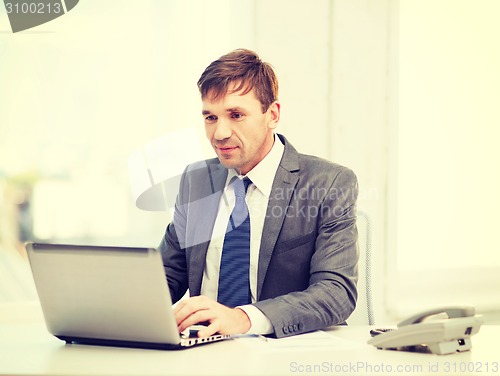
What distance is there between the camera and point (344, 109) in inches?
146

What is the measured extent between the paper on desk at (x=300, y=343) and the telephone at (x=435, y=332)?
8cm

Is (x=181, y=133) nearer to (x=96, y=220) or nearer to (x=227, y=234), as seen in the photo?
(x=96, y=220)

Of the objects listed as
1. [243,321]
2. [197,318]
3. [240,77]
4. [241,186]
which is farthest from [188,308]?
[240,77]

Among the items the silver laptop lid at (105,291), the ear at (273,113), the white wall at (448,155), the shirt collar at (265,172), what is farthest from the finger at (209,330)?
the white wall at (448,155)

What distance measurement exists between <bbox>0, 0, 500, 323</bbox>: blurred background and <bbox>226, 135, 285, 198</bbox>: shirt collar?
1.05 meters

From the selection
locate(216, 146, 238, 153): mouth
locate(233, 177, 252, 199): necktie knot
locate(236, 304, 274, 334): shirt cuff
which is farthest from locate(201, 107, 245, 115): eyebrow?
locate(236, 304, 274, 334): shirt cuff

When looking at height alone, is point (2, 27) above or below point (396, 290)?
above

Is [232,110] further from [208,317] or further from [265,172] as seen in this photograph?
[208,317]

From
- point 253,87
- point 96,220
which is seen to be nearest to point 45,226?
point 96,220

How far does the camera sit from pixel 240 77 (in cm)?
236

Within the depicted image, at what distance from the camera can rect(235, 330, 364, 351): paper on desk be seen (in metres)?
1.71

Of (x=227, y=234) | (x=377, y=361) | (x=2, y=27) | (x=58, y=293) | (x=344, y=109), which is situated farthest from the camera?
(x=344, y=109)

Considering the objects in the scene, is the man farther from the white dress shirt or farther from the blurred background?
the blurred background

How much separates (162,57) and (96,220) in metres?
0.82
